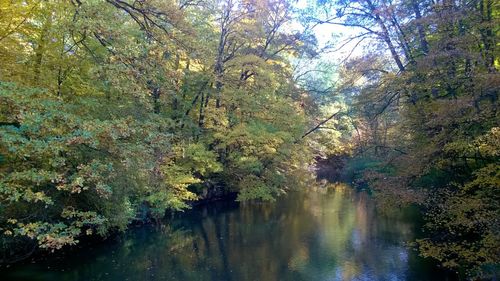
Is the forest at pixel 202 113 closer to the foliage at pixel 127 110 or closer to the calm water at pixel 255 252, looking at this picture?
the foliage at pixel 127 110

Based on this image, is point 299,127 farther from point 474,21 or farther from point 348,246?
point 474,21

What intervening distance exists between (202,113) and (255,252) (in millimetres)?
8704

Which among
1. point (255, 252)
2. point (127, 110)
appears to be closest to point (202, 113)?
point (127, 110)

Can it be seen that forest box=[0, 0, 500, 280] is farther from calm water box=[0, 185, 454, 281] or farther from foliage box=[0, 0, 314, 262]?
calm water box=[0, 185, 454, 281]

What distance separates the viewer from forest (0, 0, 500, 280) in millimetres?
7547

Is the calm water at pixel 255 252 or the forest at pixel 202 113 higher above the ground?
the forest at pixel 202 113

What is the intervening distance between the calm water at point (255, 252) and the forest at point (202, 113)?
2.96 ft

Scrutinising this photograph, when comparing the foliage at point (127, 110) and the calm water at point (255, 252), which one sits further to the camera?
the calm water at point (255, 252)

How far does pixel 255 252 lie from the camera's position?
42.7 ft

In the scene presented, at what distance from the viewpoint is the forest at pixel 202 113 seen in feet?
24.8

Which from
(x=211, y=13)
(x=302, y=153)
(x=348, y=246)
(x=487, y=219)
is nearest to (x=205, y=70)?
(x=211, y=13)

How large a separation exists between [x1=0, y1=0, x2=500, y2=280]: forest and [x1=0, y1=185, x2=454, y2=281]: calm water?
90 cm

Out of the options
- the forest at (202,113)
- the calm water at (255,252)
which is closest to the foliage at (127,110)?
the forest at (202,113)

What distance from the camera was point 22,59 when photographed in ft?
34.4
